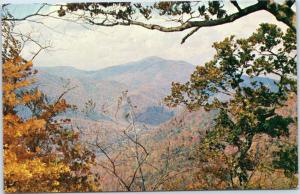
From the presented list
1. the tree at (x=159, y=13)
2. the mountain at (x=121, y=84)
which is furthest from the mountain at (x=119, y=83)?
the tree at (x=159, y=13)

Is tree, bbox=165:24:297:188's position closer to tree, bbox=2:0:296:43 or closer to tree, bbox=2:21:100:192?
tree, bbox=2:0:296:43

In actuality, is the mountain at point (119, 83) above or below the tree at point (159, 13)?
below

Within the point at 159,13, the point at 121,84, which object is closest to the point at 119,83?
the point at 121,84

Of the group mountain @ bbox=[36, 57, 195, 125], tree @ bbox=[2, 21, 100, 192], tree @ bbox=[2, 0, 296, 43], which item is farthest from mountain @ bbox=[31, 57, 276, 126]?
tree @ bbox=[2, 0, 296, 43]

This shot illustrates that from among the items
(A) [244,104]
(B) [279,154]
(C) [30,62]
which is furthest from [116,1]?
(B) [279,154]

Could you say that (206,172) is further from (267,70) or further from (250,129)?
(267,70)

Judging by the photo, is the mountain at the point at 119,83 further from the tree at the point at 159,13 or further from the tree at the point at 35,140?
the tree at the point at 159,13
